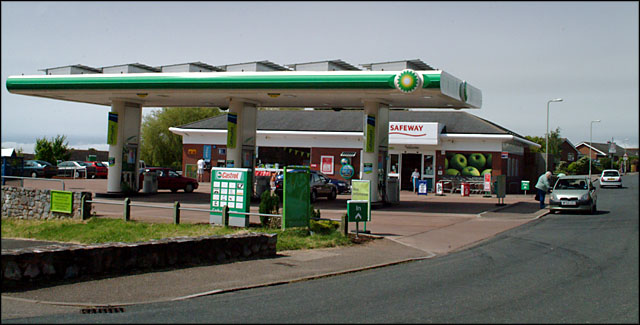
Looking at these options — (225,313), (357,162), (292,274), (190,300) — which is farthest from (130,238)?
(357,162)

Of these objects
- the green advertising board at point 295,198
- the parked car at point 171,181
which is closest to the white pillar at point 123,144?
the parked car at point 171,181

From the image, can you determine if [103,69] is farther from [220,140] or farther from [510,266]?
[510,266]

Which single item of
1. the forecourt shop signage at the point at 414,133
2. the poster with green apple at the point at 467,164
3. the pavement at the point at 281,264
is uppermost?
the forecourt shop signage at the point at 414,133

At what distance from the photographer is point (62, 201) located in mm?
21188

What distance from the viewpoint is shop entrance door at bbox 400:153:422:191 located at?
39.8 m

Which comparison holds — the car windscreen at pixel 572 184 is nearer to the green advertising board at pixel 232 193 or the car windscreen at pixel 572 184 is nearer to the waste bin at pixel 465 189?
the waste bin at pixel 465 189

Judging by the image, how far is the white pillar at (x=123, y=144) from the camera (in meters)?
28.5

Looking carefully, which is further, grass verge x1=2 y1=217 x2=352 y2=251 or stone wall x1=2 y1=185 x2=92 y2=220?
stone wall x1=2 y1=185 x2=92 y2=220

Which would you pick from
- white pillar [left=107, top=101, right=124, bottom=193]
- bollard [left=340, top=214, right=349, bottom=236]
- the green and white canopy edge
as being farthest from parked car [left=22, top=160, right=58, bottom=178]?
bollard [left=340, top=214, right=349, bottom=236]

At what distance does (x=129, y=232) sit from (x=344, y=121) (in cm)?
2764

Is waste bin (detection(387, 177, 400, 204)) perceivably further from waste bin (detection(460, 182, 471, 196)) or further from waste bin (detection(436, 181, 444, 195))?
waste bin (detection(460, 182, 471, 196))

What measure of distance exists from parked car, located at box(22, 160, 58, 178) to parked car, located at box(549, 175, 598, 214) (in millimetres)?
29570

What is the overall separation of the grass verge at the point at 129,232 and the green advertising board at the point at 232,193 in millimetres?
400

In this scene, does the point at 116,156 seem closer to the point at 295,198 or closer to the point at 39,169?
the point at 39,169
